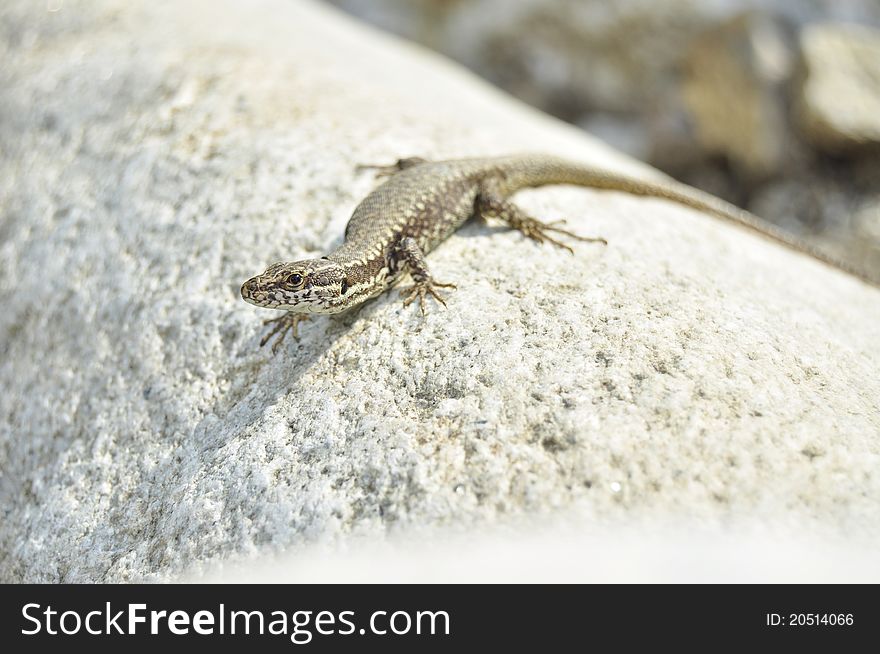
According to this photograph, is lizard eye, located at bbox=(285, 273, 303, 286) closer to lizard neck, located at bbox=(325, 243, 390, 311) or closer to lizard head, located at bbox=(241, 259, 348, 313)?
lizard head, located at bbox=(241, 259, 348, 313)

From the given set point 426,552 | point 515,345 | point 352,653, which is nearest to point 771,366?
point 515,345

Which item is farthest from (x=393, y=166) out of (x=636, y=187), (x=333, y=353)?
(x=636, y=187)

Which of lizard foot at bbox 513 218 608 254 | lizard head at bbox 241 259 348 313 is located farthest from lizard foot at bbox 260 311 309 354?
lizard foot at bbox 513 218 608 254

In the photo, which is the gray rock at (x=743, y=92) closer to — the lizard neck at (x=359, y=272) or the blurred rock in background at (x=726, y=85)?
the blurred rock in background at (x=726, y=85)

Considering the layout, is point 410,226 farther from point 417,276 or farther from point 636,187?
point 636,187

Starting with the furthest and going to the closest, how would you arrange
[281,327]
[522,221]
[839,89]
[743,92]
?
[743,92]
[839,89]
[522,221]
[281,327]

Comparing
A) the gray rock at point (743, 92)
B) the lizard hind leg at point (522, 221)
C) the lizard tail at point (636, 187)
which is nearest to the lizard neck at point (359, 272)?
the lizard hind leg at point (522, 221)

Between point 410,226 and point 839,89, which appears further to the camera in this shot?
point 839,89
